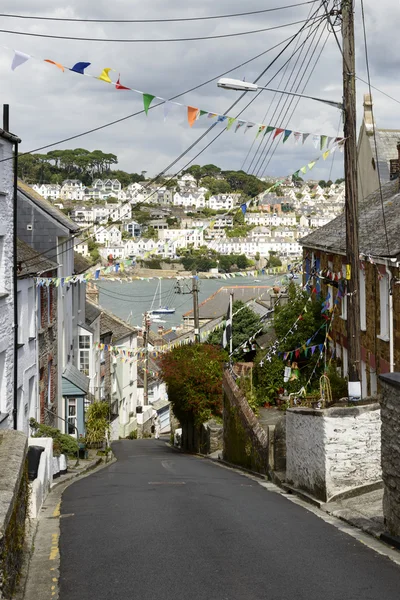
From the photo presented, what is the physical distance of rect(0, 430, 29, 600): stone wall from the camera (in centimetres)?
728

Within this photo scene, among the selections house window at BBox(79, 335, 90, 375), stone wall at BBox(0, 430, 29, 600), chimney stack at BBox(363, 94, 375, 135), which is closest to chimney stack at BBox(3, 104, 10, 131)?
stone wall at BBox(0, 430, 29, 600)

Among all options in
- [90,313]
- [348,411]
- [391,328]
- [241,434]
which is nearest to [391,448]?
[348,411]

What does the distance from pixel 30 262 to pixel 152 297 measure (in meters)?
113

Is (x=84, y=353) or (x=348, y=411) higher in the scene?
(x=84, y=353)

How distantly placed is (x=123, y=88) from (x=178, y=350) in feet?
75.3

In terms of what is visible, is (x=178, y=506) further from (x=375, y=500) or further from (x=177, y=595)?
(x=177, y=595)

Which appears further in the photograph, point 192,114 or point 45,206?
point 45,206

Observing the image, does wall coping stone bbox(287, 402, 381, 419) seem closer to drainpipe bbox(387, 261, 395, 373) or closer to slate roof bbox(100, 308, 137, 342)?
drainpipe bbox(387, 261, 395, 373)

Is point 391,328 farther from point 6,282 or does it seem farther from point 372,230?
point 6,282

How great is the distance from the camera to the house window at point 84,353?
40.6m

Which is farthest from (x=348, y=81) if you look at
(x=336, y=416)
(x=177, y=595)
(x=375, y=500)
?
(x=177, y=595)

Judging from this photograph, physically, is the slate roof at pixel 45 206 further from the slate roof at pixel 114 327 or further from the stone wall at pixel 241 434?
the slate roof at pixel 114 327

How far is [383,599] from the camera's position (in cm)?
809

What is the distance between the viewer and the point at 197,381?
33906mm
